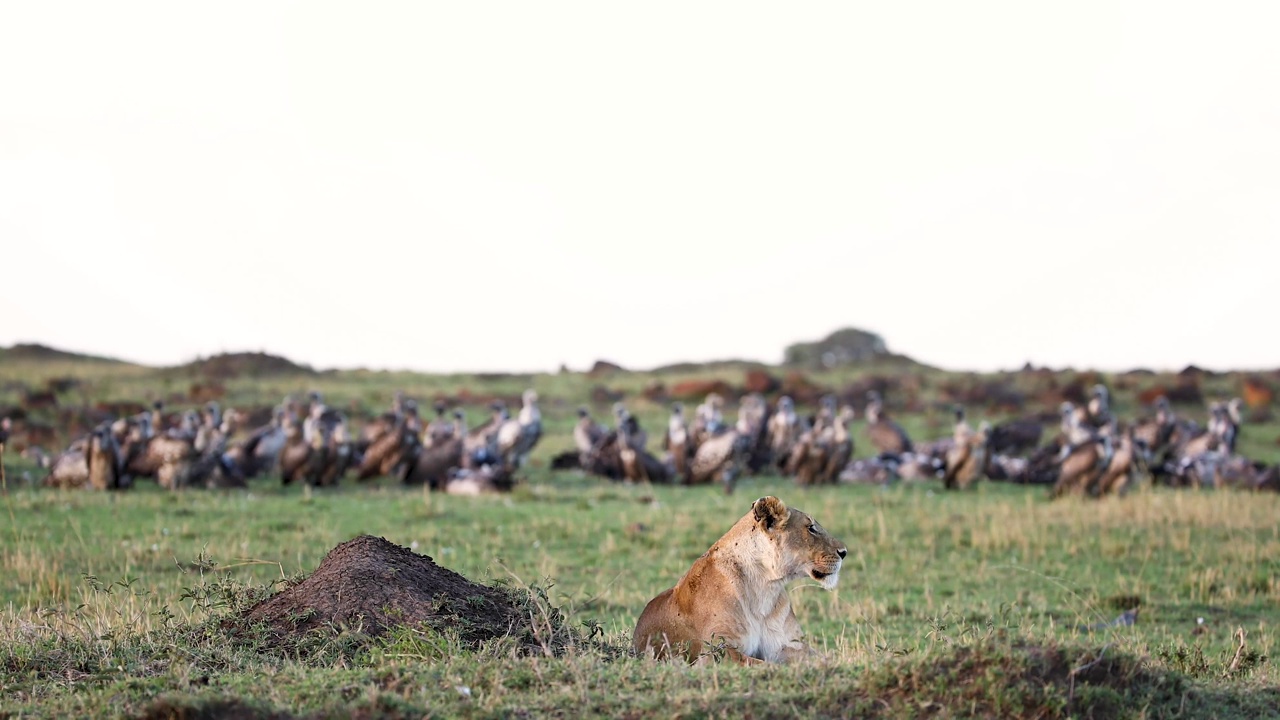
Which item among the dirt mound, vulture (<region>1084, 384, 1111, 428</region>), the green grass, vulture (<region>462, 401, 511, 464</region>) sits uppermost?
vulture (<region>1084, 384, 1111, 428</region>)

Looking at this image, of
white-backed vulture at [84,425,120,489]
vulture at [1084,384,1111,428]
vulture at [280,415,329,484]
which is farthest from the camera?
vulture at [1084,384,1111,428]

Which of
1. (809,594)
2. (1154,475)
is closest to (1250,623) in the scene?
(809,594)

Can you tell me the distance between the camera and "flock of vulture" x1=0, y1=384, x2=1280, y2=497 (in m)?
22.9

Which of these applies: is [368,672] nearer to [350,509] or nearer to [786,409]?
[350,509]

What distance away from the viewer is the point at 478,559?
584 inches

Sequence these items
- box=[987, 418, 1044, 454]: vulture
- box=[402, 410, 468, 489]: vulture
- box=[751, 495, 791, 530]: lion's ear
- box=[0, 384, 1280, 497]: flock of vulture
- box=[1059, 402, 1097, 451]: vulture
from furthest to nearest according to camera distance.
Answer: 1. box=[987, 418, 1044, 454]: vulture
2. box=[1059, 402, 1097, 451]: vulture
3. box=[402, 410, 468, 489]: vulture
4. box=[0, 384, 1280, 497]: flock of vulture
5. box=[751, 495, 791, 530]: lion's ear

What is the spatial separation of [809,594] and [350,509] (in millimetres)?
8324

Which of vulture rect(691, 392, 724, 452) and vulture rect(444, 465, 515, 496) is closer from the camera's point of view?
vulture rect(444, 465, 515, 496)

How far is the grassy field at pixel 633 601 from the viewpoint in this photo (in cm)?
614

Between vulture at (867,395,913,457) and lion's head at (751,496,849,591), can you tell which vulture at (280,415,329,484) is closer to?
vulture at (867,395,913,457)

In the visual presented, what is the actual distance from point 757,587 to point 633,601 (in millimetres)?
4778

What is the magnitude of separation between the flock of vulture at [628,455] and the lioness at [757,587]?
1500cm

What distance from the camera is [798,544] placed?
26.1 ft

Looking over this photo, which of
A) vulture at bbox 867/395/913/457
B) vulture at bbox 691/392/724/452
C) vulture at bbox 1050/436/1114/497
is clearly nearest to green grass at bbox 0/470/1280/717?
vulture at bbox 1050/436/1114/497
